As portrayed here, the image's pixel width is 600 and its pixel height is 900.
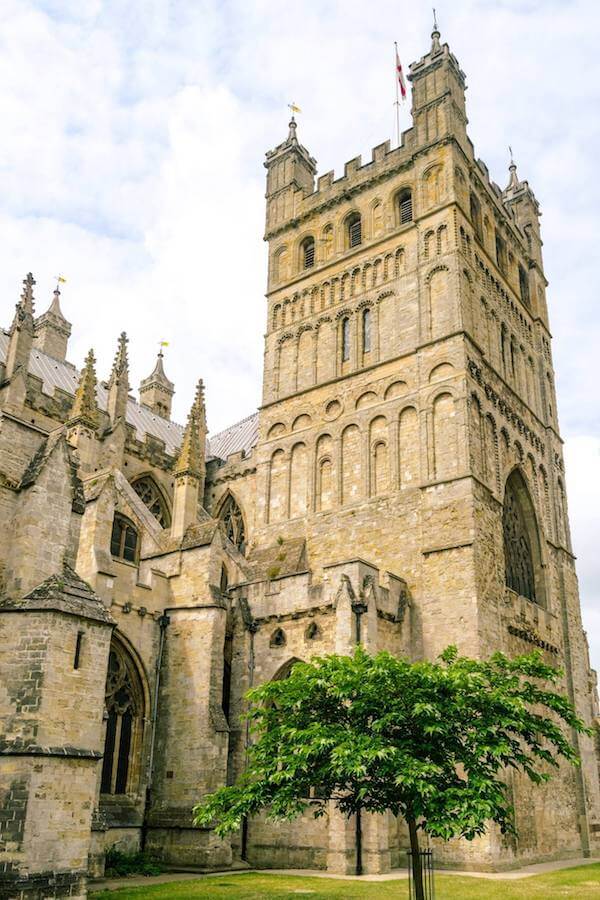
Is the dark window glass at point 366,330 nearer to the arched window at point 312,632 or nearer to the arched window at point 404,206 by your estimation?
the arched window at point 404,206

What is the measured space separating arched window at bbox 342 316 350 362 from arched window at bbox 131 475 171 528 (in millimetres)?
10107

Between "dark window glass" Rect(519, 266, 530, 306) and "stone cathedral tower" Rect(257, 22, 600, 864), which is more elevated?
"dark window glass" Rect(519, 266, 530, 306)

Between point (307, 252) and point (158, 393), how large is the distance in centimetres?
1581

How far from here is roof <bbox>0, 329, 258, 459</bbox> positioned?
36.0 meters

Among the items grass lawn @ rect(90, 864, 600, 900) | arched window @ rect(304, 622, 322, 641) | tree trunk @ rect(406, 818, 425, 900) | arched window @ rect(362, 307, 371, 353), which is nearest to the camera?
tree trunk @ rect(406, 818, 425, 900)

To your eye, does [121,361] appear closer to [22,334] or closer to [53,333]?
[22,334]

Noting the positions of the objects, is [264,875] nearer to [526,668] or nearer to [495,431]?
[526,668]

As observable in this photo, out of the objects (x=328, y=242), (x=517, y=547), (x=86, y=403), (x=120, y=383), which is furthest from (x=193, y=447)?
(x=517, y=547)

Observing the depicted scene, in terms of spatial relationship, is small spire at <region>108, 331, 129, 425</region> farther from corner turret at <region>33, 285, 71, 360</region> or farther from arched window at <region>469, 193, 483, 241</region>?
arched window at <region>469, 193, 483, 241</region>

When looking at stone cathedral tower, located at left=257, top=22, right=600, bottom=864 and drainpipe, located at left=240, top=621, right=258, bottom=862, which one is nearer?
drainpipe, located at left=240, top=621, right=258, bottom=862

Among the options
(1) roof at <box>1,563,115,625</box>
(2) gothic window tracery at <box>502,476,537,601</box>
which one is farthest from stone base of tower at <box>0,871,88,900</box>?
(2) gothic window tracery at <box>502,476,537,601</box>

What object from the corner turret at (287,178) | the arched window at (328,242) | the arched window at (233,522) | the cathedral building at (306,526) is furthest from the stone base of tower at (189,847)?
the corner turret at (287,178)

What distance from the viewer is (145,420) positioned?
1647 inches

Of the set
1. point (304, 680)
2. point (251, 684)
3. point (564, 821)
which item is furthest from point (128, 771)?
point (564, 821)
